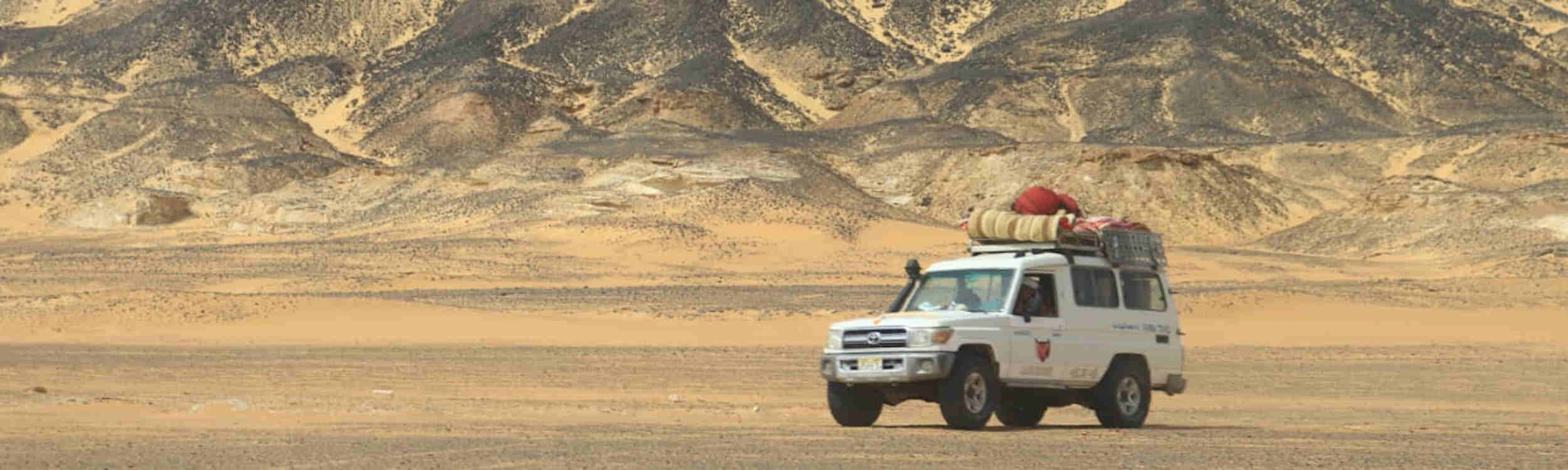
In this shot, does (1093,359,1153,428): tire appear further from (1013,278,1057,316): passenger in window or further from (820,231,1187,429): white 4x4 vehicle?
(1013,278,1057,316): passenger in window

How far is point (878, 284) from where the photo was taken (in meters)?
53.2

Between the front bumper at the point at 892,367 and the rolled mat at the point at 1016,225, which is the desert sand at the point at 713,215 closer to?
the front bumper at the point at 892,367

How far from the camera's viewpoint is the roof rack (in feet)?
60.5

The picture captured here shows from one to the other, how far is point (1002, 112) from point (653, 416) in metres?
91.8

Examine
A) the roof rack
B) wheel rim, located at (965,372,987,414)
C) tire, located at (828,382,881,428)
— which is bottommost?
tire, located at (828,382,881,428)

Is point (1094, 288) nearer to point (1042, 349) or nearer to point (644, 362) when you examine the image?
point (1042, 349)

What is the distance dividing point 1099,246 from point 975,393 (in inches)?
72.1

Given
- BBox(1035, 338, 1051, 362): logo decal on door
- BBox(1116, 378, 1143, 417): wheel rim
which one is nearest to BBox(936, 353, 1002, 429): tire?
BBox(1035, 338, 1051, 362): logo decal on door

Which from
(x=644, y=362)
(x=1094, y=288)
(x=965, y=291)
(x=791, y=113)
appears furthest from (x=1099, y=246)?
(x=791, y=113)

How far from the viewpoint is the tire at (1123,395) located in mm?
18781

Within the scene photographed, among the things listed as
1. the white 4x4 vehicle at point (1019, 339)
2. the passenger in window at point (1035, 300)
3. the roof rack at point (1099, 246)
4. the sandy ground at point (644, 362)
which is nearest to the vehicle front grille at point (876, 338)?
the white 4x4 vehicle at point (1019, 339)

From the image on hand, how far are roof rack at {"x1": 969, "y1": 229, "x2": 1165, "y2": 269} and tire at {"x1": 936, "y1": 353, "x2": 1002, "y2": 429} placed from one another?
3.98ft

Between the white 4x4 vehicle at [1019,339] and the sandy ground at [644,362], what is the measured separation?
37cm

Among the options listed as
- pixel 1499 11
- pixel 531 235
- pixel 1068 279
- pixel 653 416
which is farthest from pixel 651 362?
pixel 1499 11
